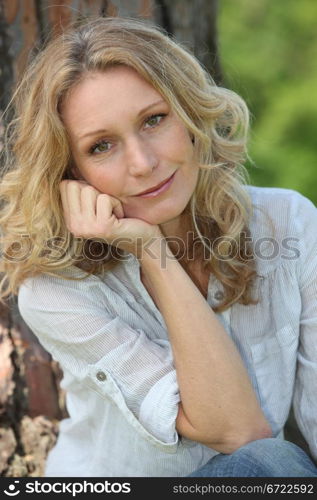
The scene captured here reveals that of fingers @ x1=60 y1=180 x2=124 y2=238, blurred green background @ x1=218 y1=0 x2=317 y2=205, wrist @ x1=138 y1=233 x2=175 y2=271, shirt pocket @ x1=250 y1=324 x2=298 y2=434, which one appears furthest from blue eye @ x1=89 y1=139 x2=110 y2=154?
blurred green background @ x1=218 y1=0 x2=317 y2=205

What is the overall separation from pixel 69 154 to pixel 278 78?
3.14 metres

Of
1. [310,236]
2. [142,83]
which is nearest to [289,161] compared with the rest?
[310,236]

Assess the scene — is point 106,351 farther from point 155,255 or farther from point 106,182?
point 106,182

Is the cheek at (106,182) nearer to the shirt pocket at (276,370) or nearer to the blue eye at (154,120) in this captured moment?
the blue eye at (154,120)

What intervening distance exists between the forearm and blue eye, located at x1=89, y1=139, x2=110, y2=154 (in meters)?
0.40

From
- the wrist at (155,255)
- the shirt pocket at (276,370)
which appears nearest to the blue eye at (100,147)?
the wrist at (155,255)

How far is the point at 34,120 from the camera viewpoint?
8.29ft

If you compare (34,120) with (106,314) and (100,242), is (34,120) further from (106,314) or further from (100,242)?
(106,314)

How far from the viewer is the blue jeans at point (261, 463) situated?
234 cm

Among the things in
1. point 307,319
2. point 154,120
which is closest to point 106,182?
point 154,120

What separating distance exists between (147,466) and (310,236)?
0.90m

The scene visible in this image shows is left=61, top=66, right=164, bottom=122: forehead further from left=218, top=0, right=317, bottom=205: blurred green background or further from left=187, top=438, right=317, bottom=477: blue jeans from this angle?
left=218, top=0, right=317, bottom=205: blurred green background

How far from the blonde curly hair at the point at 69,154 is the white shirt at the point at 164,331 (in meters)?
0.06

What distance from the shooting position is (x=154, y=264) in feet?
8.29
